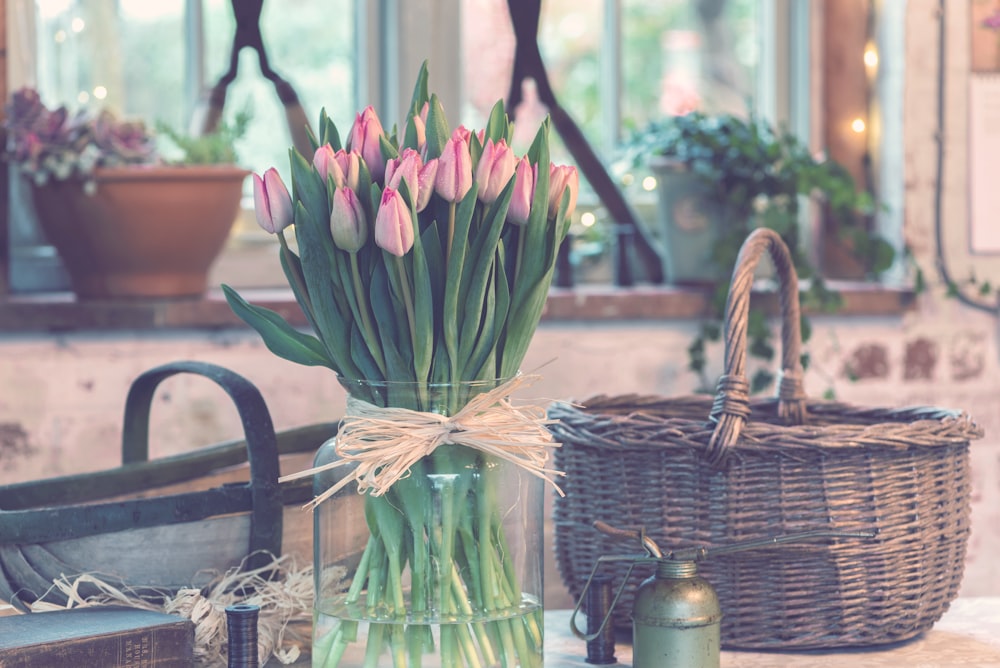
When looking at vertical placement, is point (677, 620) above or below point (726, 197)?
below

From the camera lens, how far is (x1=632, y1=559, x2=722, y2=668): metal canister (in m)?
1.00

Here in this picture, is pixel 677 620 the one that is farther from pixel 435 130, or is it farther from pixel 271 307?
pixel 271 307

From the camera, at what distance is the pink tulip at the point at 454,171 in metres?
0.93

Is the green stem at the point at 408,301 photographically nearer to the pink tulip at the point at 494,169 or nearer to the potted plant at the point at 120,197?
the pink tulip at the point at 494,169

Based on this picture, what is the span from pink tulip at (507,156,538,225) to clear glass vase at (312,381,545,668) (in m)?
0.14

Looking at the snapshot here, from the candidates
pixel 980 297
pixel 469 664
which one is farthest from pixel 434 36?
pixel 469 664

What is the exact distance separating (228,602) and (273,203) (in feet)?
1.25

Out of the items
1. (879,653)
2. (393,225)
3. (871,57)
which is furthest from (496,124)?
(871,57)

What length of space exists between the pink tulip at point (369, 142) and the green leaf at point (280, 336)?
0.47ft

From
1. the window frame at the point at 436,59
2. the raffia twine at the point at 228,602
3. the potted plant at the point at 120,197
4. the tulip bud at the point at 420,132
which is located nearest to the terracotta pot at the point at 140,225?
the potted plant at the point at 120,197

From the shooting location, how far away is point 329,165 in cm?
94

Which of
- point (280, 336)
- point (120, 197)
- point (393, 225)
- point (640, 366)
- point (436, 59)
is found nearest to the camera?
point (393, 225)

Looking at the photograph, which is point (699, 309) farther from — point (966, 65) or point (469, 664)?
point (469, 664)

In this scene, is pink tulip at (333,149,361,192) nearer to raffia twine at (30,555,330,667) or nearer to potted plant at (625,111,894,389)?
raffia twine at (30,555,330,667)
